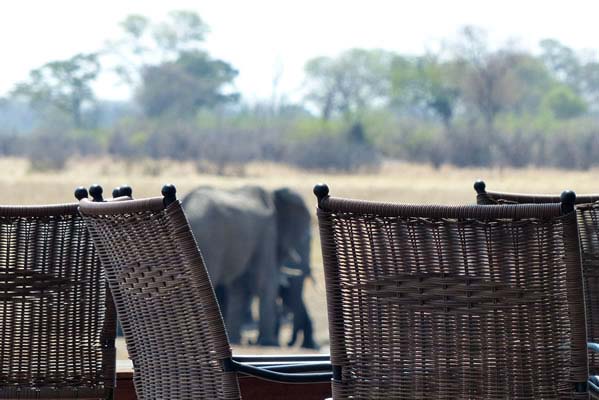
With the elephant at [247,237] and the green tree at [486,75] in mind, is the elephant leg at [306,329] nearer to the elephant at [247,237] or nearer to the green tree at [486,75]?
the elephant at [247,237]

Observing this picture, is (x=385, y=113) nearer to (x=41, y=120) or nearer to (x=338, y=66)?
(x=338, y=66)

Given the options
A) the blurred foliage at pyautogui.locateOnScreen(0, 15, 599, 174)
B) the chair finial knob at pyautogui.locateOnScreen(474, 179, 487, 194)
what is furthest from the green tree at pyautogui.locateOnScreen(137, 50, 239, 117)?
the chair finial knob at pyautogui.locateOnScreen(474, 179, 487, 194)

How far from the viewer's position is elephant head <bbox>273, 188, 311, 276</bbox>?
10344 mm

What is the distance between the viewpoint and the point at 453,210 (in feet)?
3.59

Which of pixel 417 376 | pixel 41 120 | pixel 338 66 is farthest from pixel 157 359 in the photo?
pixel 338 66

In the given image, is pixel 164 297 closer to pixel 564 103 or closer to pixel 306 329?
pixel 306 329

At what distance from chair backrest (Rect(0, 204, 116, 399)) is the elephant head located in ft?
28.3

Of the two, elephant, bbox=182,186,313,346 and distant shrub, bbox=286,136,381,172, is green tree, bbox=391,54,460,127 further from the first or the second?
elephant, bbox=182,186,313,346

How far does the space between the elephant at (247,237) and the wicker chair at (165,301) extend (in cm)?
873

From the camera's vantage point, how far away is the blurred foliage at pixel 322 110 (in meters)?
10.2

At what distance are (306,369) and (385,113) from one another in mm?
11114

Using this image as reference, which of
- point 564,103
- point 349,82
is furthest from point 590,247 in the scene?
point 349,82

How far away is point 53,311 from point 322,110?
11153mm

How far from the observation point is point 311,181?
11.1 metres
